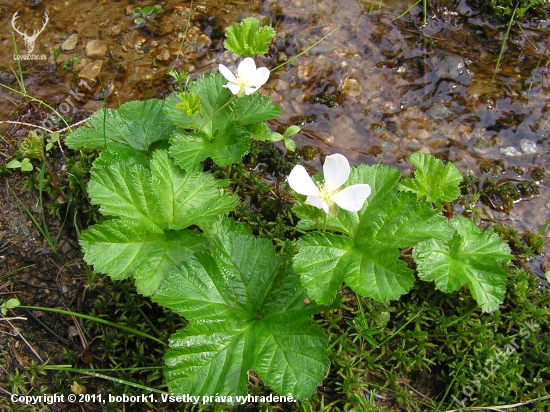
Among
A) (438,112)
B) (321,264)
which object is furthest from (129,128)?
(438,112)

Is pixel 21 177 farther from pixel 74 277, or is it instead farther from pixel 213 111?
pixel 213 111

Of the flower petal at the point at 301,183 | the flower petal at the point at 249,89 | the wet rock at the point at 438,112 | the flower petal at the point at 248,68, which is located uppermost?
the flower petal at the point at 248,68

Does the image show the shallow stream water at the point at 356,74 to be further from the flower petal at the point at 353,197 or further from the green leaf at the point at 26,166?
the flower petal at the point at 353,197

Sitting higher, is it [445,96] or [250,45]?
[250,45]

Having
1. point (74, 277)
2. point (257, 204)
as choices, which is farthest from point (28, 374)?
point (257, 204)

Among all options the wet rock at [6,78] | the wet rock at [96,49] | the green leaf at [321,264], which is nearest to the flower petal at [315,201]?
the green leaf at [321,264]

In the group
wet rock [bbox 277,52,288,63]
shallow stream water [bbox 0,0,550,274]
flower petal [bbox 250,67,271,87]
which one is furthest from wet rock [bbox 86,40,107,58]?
flower petal [bbox 250,67,271,87]
